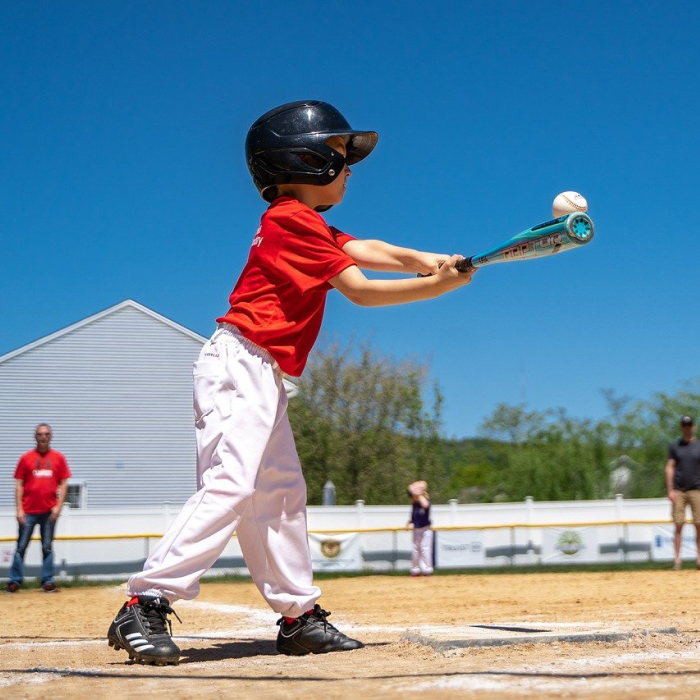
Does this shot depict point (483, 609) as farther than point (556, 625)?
Yes

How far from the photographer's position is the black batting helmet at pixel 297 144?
13.6ft

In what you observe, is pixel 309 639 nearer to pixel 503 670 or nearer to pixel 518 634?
pixel 518 634

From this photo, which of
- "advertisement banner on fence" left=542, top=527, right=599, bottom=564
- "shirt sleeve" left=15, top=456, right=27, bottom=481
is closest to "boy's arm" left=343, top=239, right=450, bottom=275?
"shirt sleeve" left=15, top=456, right=27, bottom=481

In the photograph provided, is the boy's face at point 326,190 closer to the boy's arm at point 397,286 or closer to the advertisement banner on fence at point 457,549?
the boy's arm at point 397,286

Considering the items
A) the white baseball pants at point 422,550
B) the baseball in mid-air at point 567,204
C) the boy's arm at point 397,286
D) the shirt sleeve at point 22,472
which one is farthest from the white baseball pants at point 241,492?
the white baseball pants at point 422,550

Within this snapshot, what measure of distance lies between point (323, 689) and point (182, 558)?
994mm

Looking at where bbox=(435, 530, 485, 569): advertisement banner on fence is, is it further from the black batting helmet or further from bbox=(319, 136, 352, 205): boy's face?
the black batting helmet

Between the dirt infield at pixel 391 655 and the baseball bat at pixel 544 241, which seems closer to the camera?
the dirt infield at pixel 391 655

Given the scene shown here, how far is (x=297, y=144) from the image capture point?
414 centimetres

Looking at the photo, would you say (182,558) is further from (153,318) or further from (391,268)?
(153,318)

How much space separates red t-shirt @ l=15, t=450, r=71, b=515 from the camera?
10.6 m

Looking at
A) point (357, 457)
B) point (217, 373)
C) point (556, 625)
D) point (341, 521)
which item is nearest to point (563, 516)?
point (341, 521)

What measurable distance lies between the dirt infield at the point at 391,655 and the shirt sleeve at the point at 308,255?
1.50m

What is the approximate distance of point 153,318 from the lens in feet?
109
